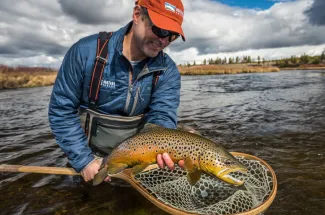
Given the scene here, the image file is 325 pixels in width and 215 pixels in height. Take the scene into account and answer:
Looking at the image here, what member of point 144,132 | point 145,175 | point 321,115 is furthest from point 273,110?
point 144,132

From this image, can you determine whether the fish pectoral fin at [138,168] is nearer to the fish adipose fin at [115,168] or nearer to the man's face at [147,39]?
the fish adipose fin at [115,168]

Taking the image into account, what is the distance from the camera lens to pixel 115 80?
315 cm

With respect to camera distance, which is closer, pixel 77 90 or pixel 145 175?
pixel 77 90

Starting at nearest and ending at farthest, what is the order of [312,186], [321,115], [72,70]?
[72,70] < [312,186] < [321,115]

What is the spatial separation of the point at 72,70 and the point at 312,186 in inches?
149

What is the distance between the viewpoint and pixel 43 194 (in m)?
3.97

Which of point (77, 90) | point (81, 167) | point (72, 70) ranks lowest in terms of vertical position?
point (81, 167)

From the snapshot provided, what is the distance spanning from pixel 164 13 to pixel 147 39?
1.12ft

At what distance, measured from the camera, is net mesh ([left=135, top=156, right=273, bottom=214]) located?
2911 mm

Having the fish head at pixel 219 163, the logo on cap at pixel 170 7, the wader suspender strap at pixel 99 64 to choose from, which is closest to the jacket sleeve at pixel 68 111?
the wader suspender strap at pixel 99 64

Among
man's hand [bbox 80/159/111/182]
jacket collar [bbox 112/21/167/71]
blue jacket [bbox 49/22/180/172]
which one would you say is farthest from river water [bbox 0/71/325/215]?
jacket collar [bbox 112/21/167/71]

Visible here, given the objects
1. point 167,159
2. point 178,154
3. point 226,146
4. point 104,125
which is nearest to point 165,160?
point 167,159

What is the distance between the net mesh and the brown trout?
50 centimetres

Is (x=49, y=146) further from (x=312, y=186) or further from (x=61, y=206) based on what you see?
(x=312, y=186)
